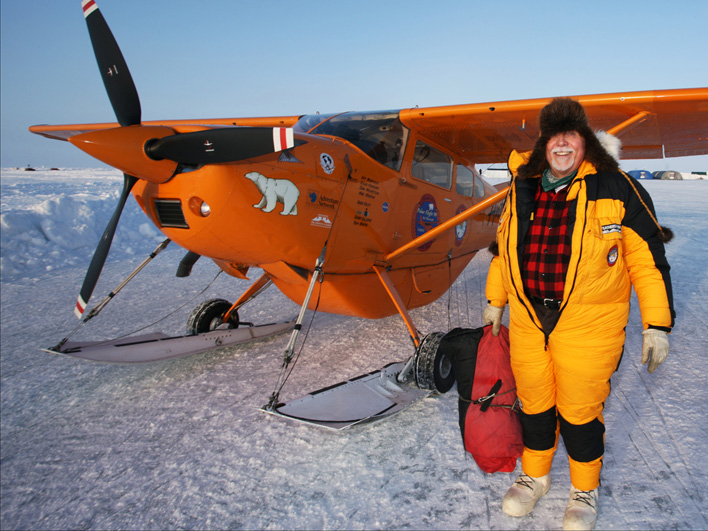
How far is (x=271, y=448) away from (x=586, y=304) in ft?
6.79

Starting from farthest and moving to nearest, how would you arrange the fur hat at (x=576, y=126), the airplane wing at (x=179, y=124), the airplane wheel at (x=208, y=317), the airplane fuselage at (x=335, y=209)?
1. the airplane wing at (x=179, y=124)
2. the airplane wheel at (x=208, y=317)
3. the airplane fuselage at (x=335, y=209)
4. the fur hat at (x=576, y=126)

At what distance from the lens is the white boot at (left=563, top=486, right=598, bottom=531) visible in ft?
6.64

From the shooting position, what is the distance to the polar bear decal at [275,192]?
2.96 m

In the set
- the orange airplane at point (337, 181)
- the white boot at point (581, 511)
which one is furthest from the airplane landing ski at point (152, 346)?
the white boot at point (581, 511)

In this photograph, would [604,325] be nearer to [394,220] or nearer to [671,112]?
[394,220]

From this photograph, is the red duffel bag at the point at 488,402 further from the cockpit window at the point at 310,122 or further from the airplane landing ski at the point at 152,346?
the cockpit window at the point at 310,122

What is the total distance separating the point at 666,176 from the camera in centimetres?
3872

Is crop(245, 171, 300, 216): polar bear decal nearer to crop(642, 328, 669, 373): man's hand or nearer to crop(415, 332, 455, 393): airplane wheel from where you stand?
crop(415, 332, 455, 393): airplane wheel

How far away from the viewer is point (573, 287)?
6.57 ft

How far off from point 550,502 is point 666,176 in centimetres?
4632

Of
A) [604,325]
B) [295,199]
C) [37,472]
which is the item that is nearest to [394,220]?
[295,199]

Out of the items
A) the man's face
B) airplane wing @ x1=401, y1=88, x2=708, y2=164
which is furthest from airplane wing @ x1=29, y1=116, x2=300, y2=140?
the man's face

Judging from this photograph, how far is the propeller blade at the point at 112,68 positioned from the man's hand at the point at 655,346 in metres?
3.19

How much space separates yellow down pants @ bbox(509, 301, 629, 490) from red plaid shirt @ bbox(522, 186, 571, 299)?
5.3 inches
